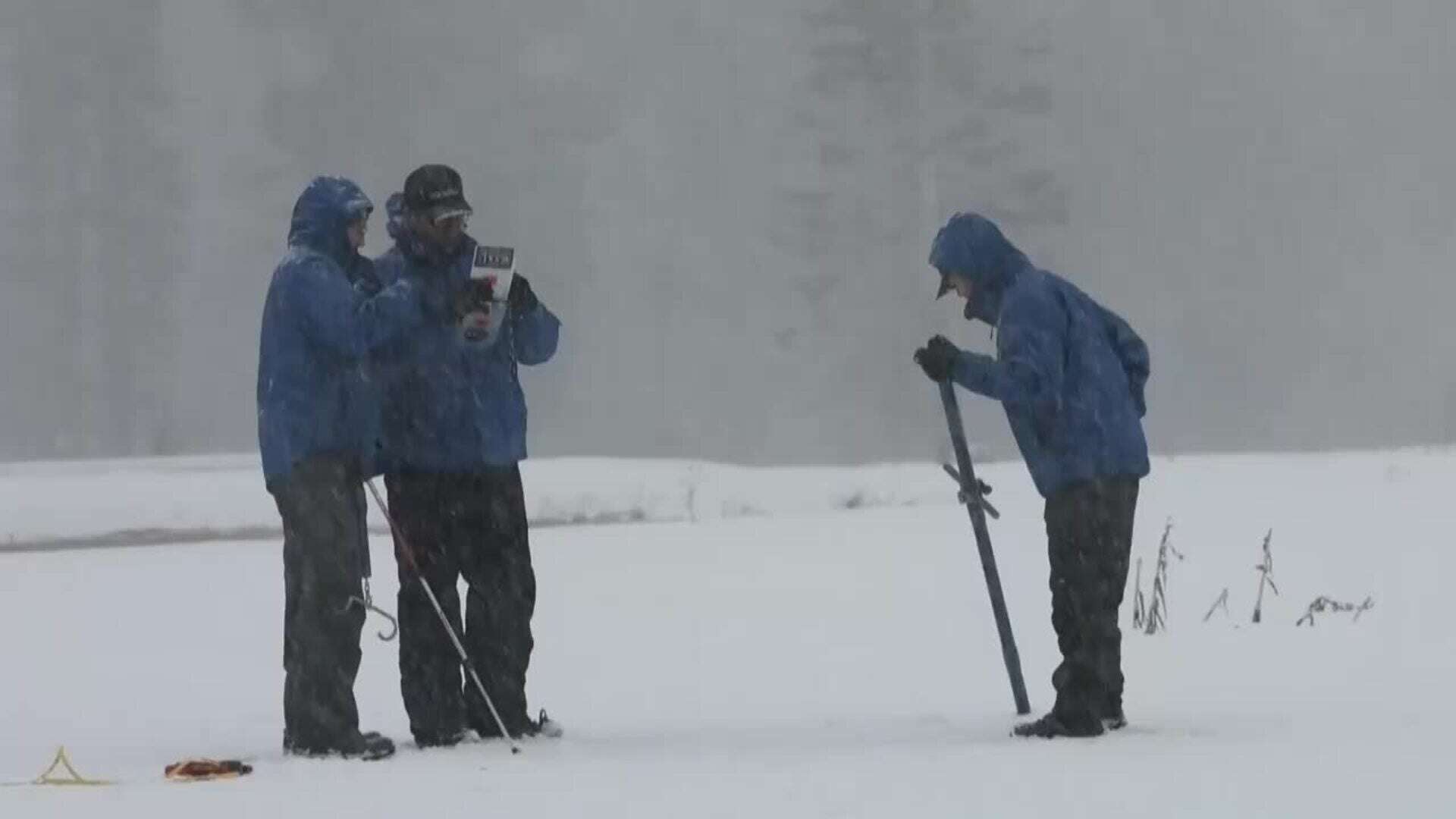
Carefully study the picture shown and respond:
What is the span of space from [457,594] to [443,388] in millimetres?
769

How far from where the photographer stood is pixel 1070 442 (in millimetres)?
8195

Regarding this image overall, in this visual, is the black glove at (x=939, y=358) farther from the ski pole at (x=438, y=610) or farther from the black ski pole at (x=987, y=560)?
the ski pole at (x=438, y=610)

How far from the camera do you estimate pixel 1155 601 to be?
1189 cm

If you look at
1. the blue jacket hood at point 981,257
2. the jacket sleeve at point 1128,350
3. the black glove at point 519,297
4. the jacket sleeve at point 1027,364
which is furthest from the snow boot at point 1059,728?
the black glove at point 519,297

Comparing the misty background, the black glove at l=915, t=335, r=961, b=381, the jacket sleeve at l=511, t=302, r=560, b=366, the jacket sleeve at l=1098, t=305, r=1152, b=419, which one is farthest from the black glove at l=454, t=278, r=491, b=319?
the misty background

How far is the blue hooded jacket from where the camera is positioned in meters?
8.24

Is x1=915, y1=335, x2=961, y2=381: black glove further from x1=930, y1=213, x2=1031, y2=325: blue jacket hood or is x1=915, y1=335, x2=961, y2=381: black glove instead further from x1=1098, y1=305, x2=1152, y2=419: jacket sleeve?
x1=1098, y1=305, x2=1152, y2=419: jacket sleeve

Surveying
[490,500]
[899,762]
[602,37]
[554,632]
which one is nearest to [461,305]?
[490,500]

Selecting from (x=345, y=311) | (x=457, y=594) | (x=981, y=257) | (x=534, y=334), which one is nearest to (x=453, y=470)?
(x=457, y=594)

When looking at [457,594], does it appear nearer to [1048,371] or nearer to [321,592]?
[321,592]

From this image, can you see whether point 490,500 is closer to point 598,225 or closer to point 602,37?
point 598,225

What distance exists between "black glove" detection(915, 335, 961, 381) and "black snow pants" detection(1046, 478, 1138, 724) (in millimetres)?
616

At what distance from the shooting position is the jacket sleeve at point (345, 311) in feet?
25.4

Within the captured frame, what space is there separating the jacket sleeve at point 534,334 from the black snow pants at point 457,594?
0.44 m
